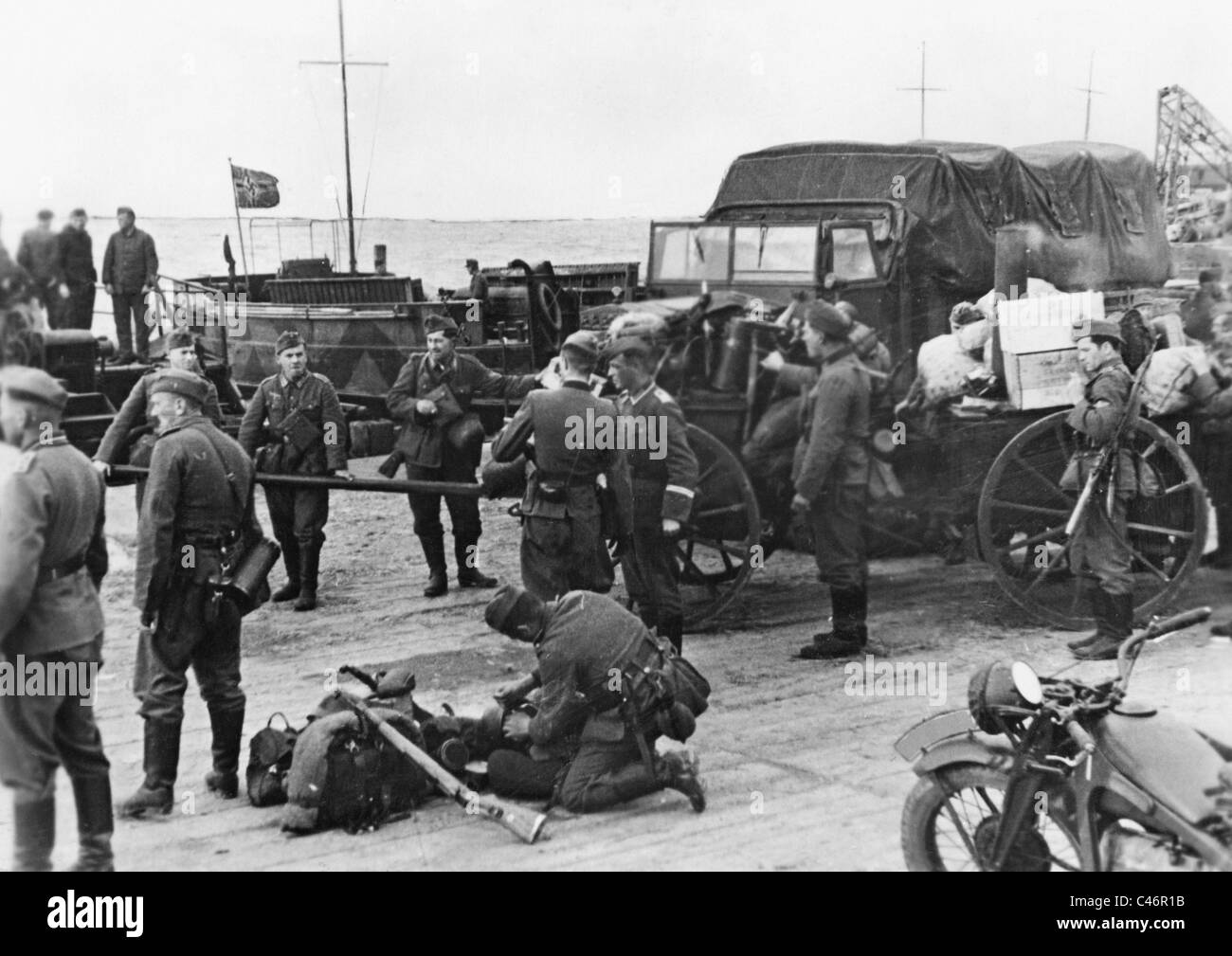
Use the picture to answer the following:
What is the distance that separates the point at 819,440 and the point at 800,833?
2.74 meters

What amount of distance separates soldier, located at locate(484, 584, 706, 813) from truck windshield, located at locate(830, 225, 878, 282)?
4.07 meters

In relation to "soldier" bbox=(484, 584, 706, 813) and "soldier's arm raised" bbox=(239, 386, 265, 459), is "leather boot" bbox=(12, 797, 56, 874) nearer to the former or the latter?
"soldier" bbox=(484, 584, 706, 813)

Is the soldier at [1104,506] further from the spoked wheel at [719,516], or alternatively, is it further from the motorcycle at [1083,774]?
the motorcycle at [1083,774]

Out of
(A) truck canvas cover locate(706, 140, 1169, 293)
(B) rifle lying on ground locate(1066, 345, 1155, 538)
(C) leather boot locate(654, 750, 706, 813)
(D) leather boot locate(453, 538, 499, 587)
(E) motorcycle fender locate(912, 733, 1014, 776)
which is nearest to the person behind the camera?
(E) motorcycle fender locate(912, 733, 1014, 776)

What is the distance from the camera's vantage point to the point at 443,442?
9320 mm

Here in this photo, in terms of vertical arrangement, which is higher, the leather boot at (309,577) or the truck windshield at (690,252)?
the truck windshield at (690,252)

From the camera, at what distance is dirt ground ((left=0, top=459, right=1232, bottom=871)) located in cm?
552

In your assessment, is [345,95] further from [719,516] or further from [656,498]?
[719,516]

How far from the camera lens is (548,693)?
5852 millimetres

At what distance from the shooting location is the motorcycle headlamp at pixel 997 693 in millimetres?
4484

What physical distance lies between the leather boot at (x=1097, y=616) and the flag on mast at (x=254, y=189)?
4729 millimetres

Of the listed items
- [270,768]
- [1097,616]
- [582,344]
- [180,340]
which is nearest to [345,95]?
[180,340]

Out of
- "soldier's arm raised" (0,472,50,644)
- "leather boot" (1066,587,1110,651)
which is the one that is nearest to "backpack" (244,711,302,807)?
"soldier's arm raised" (0,472,50,644)

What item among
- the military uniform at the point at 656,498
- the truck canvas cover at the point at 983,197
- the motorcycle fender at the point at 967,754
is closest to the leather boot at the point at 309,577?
the military uniform at the point at 656,498
